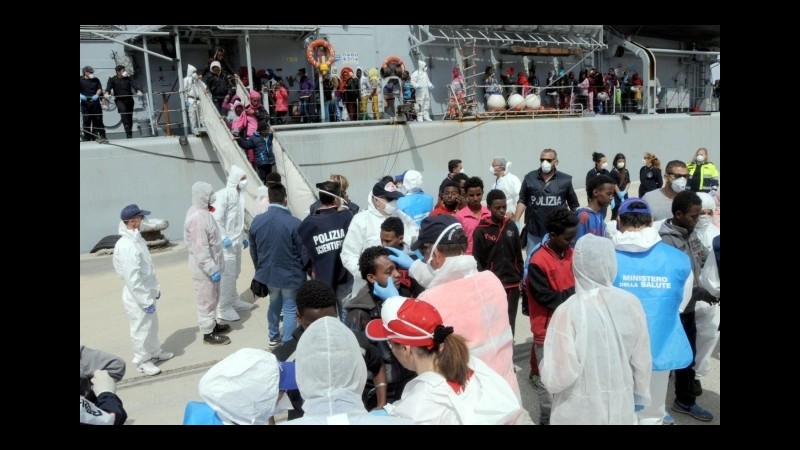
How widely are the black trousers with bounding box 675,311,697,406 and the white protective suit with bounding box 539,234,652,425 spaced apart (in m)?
1.60

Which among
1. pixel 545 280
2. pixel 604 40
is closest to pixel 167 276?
pixel 545 280

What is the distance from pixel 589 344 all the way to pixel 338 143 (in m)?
11.9

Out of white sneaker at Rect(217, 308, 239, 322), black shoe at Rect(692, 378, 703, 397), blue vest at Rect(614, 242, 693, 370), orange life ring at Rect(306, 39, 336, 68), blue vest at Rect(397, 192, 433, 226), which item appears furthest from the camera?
orange life ring at Rect(306, 39, 336, 68)

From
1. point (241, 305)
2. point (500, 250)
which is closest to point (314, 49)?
point (241, 305)

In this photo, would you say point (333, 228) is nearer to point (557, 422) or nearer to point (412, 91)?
point (557, 422)

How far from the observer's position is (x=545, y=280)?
380 cm

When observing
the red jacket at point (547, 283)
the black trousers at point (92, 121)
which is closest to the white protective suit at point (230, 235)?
the red jacket at point (547, 283)

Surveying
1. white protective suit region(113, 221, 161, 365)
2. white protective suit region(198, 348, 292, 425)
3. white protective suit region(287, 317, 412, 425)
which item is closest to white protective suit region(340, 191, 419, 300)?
white protective suit region(113, 221, 161, 365)

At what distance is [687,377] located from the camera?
417 cm

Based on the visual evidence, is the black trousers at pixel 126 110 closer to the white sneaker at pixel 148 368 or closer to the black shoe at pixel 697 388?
the white sneaker at pixel 148 368

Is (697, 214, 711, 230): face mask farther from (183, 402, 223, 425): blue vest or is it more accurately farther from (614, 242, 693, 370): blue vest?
(183, 402, 223, 425): blue vest

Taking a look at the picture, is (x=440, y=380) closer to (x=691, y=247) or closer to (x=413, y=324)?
(x=413, y=324)

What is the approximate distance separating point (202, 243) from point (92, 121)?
777 cm

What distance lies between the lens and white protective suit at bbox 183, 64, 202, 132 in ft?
38.6
